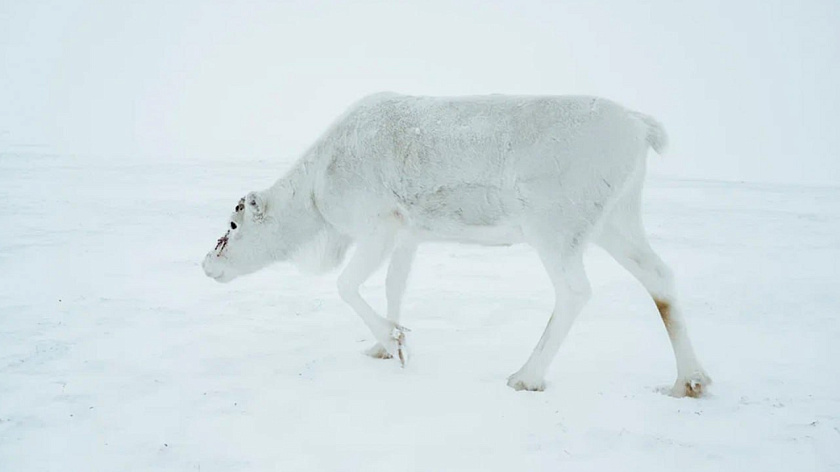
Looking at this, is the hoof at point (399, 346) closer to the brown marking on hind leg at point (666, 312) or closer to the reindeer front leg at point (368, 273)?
the reindeer front leg at point (368, 273)

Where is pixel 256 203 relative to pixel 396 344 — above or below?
above

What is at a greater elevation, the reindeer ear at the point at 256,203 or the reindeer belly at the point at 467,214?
the reindeer belly at the point at 467,214

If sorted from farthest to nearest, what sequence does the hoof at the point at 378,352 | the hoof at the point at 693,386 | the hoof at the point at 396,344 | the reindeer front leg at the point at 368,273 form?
the hoof at the point at 378,352 < the reindeer front leg at the point at 368,273 < the hoof at the point at 396,344 < the hoof at the point at 693,386

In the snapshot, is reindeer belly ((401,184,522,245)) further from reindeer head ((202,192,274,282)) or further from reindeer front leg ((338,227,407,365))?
reindeer head ((202,192,274,282))

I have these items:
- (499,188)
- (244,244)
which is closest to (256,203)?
(244,244)


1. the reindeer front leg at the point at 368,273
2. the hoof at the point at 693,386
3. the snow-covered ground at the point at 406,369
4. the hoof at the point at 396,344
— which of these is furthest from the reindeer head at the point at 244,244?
the hoof at the point at 693,386

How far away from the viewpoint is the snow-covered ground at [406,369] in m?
4.53

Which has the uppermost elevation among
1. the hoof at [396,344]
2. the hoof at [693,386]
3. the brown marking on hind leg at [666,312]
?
the brown marking on hind leg at [666,312]

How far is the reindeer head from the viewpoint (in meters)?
6.82

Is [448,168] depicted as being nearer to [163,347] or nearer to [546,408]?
[546,408]

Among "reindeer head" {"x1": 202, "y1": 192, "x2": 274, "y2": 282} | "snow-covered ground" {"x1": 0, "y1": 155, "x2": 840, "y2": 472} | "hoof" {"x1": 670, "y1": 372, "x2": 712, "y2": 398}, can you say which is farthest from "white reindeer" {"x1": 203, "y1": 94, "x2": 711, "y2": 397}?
"snow-covered ground" {"x1": 0, "y1": 155, "x2": 840, "y2": 472}

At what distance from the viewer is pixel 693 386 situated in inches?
216

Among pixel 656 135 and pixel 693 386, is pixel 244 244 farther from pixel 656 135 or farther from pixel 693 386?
pixel 693 386

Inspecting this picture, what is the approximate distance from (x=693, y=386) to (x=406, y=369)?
2.30m
